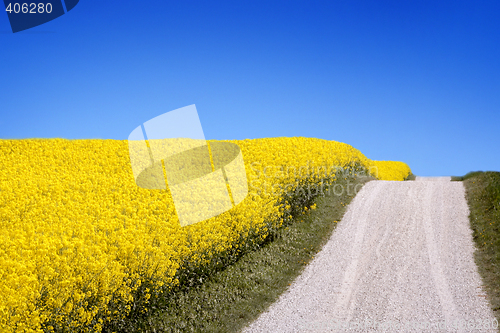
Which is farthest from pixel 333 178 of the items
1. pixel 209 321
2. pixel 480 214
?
pixel 209 321

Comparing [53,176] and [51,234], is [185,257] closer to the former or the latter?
[51,234]

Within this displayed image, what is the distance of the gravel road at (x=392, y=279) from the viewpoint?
9953 mm

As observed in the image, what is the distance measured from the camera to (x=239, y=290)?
37.1 feet

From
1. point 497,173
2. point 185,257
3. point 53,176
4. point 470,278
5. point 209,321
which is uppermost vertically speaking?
point 53,176

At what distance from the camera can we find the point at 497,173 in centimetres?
2227

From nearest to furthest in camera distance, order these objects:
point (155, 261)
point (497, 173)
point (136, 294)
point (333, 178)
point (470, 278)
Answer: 1. point (136, 294)
2. point (155, 261)
3. point (470, 278)
4. point (333, 178)
5. point (497, 173)

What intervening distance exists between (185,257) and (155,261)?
1.13 metres
